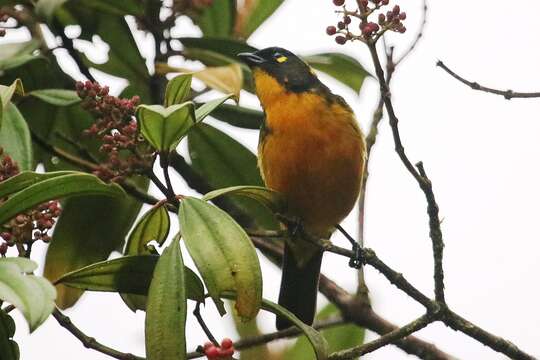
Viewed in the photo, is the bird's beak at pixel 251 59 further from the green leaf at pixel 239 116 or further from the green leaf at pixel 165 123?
the green leaf at pixel 165 123

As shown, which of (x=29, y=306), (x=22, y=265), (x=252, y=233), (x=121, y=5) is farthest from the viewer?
(x=121, y=5)

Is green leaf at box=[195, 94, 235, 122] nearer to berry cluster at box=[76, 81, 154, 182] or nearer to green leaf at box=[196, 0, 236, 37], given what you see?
berry cluster at box=[76, 81, 154, 182]

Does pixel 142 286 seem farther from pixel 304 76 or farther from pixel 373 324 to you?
pixel 304 76

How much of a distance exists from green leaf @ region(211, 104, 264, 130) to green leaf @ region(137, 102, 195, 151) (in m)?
1.37

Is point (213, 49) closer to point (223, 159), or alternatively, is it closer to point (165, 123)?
point (223, 159)

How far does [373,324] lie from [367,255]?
621 millimetres

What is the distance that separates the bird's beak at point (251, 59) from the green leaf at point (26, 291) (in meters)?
1.97

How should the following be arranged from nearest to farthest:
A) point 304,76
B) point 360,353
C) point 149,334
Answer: point 149,334
point 360,353
point 304,76

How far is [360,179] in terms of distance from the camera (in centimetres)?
384

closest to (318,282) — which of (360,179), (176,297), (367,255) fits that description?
(360,179)

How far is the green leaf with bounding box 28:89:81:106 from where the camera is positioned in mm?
3326

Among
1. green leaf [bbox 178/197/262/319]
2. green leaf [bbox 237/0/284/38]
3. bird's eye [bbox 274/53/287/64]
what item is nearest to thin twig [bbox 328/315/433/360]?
green leaf [bbox 178/197/262/319]

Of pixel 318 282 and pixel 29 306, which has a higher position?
pixel 318 282

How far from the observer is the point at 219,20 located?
420cm
